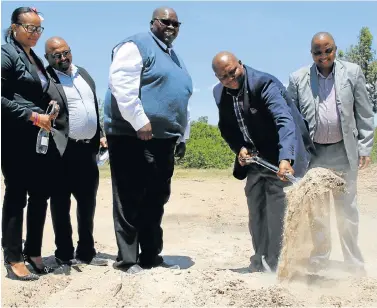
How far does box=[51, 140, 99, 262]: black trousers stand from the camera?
496cm

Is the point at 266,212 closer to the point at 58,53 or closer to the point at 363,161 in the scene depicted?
the point at 363,161

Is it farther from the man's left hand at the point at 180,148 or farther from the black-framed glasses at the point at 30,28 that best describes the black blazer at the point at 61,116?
the man's left hand at the point at 180,148

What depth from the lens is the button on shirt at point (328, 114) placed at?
16.1ft

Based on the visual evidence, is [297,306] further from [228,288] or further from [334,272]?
[334,272]

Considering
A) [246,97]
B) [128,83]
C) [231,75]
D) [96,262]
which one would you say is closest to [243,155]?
[246,97]

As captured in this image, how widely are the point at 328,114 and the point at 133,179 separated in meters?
1.75

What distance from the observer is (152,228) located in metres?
5.12

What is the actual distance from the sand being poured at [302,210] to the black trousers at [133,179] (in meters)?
1.15

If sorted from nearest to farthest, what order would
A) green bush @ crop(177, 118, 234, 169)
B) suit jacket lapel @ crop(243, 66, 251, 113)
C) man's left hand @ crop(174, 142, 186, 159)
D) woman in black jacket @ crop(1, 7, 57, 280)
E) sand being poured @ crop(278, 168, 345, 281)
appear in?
sand being poured @ crop(278, 168, 345, 281), woman in black jacket @ crop(1, 7, 57, 280), suit jacket lapel @ crop(243, 66, 251, 113), man's left hand @ crop(174, 142, 186, 159), green bush @ crop(177, 118, 234, 169)

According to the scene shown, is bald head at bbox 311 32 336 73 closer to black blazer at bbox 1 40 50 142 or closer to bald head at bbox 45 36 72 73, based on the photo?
bald head at bbox 45 36 72 73

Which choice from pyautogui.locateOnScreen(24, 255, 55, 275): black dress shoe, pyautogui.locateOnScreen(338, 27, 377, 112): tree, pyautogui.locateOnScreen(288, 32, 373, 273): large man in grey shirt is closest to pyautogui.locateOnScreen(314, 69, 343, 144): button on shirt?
pyautogui.locateOnScreen(288, 32, 373, 273): large man in grey shirt

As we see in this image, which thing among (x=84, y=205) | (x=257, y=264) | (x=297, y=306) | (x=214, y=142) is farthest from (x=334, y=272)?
(x=214, y=142)

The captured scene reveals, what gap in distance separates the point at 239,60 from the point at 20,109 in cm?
178

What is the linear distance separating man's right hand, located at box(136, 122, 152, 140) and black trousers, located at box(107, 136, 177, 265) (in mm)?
160
